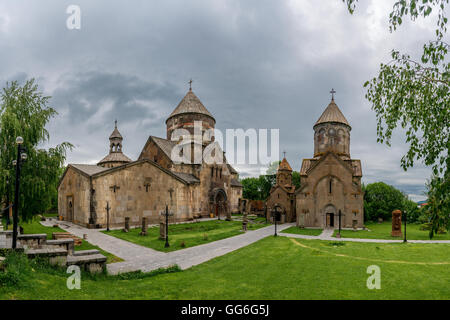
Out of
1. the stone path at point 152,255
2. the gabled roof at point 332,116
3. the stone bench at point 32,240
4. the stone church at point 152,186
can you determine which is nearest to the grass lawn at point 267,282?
the stone path at point 152,255

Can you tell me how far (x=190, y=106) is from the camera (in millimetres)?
36875

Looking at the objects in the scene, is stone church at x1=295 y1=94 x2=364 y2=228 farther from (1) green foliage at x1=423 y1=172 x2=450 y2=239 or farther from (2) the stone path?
(1) green foliage at x1=423 y1=172 x2=450 y2=239

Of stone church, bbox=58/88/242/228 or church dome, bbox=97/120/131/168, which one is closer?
stone church, bbox=58/88/242/228

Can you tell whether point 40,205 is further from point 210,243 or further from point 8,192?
point 210,243

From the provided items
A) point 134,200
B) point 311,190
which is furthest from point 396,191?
point 134,200

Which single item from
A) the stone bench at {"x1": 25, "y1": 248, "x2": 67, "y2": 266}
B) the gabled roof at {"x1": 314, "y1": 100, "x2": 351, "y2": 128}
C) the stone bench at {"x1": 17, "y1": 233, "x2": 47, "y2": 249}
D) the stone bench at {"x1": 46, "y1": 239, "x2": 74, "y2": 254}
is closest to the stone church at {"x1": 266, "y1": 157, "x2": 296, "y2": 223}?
the gabled roof at {"x1": 314, "y1": 100, "x2": 351, "y2": 128}

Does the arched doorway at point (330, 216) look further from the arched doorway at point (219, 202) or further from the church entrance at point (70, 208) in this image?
the church entrance at point (70, 208)

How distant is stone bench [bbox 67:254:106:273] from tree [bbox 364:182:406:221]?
3734cm

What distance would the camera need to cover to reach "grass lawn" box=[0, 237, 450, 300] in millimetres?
6094

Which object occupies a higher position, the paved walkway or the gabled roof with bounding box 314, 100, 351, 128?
the gabled roof with bounding box 314, 100, 351, 128

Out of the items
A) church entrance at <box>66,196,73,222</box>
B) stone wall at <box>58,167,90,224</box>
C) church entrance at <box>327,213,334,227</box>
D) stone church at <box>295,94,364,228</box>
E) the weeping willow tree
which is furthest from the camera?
church entrance at <box>327,213,334,227</box>

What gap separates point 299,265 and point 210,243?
7.05 m
